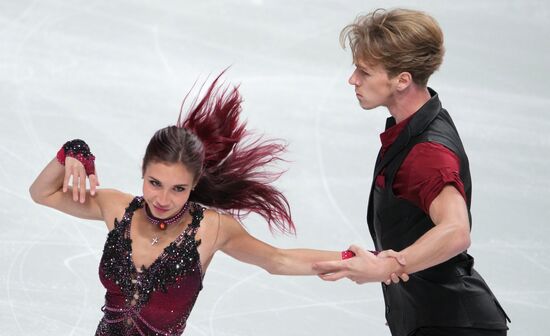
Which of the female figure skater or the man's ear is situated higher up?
the man's ear

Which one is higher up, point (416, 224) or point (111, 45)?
point (111, 45)

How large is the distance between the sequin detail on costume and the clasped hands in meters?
0.54

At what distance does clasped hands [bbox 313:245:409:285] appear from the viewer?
3.53 m

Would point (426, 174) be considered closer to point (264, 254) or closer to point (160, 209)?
point (264, 254)

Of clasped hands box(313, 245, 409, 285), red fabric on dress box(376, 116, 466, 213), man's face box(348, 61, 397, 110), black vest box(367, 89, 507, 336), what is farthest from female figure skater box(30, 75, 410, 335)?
man's face box(348, 61, 397, 110)

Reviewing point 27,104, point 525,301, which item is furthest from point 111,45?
point 525,301

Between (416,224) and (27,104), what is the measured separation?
158 inches

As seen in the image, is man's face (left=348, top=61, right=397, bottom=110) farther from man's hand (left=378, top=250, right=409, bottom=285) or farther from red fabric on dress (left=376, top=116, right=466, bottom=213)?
man's hand (left=378, top=250, right=409, bottom=285)

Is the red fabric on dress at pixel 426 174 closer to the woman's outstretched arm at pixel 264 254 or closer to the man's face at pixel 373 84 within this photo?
the man's face at pixel 373 84

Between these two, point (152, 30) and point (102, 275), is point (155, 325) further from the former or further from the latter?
point (152, 30)

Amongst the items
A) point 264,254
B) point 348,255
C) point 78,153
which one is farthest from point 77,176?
point 348,255

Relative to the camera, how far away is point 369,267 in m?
3.59

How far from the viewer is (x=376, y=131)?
24.1 ft

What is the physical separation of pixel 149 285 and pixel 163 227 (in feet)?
0.76
